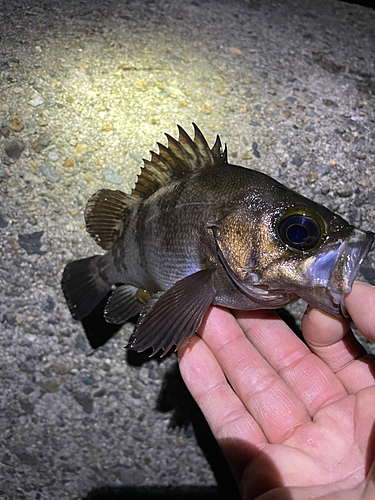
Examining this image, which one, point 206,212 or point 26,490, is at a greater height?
point 206,212

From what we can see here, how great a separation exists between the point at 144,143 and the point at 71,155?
1.34 feet

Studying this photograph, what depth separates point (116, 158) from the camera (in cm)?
219

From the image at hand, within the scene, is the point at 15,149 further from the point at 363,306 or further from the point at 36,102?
the point at 363,306

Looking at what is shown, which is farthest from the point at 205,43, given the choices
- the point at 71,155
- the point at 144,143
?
the point at 71,155

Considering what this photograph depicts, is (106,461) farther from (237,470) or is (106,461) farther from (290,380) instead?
(290,380)

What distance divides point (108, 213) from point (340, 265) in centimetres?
104

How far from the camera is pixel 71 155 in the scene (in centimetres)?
217

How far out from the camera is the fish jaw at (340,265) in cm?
117

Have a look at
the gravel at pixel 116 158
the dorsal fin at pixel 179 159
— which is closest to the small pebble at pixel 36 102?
the gravel at pixel 116 158

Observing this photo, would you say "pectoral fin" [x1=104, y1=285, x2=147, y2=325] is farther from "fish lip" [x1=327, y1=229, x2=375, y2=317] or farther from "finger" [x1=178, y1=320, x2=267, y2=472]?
"fish lip" [x1=327, y1=229, x2=375, y2=317]

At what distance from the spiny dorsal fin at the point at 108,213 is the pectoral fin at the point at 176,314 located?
55 cm

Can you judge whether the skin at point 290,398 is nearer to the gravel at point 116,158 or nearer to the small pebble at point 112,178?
the gravel at point 116,158

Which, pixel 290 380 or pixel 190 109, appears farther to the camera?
pixel 190 109

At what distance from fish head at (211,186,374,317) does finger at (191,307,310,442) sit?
1.12 ft
